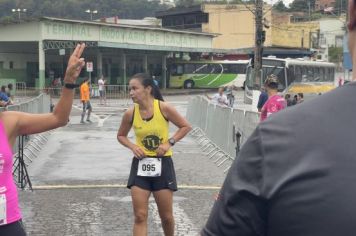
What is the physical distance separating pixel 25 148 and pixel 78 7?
354 feet

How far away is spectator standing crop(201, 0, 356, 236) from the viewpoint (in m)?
1.35

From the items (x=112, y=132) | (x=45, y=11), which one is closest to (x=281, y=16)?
(x=45, y=11)

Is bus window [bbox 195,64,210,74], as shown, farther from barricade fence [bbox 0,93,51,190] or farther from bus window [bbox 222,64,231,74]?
barricade fence [bbox 0,93,51,190]

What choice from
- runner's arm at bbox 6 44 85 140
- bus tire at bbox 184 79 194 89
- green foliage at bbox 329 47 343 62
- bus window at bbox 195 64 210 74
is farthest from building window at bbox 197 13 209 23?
runner's arm at bbox 6 44 85 140

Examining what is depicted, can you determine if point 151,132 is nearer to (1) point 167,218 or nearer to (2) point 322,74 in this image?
(1) point 167,218

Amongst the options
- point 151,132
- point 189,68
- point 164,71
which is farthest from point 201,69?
point 151,132

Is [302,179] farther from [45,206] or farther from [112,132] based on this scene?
[112,132]

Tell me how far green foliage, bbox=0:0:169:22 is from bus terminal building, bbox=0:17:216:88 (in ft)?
140

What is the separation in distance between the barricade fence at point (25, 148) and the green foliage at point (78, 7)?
8009 cm

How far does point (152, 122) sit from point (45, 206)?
3301 millimetres

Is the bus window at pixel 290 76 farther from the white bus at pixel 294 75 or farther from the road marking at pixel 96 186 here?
the road marking at pixel 96 186

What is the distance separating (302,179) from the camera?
1368 millimetres

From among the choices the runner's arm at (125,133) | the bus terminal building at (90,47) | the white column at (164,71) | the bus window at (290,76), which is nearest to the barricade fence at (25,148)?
the runner's arm at (125,133)

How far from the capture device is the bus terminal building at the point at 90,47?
149 ft
